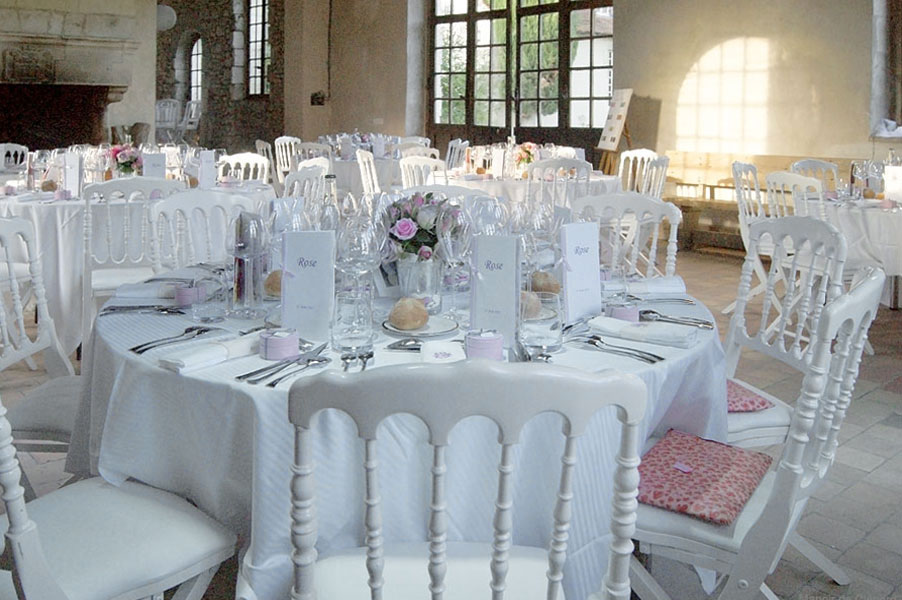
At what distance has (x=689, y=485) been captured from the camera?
6.65ft

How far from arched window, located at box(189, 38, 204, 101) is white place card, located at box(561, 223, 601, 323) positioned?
653 inches

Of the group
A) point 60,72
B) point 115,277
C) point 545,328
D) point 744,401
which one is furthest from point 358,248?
point 60,72

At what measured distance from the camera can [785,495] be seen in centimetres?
173

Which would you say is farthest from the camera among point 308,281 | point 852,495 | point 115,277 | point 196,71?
point 196,71

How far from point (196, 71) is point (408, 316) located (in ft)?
56.6

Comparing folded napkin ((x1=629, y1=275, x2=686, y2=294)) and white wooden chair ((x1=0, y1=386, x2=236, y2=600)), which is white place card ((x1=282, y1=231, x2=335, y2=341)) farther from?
folded napkin ((x1=629, y1=275, x2=686, y2=294))

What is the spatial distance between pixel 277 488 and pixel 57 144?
10.3 meters

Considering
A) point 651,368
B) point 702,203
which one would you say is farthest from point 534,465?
point 702,203

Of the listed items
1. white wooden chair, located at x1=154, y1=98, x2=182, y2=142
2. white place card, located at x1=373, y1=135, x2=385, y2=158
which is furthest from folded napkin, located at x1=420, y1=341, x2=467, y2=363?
white wooden chair, located at x1=154, y1=98, x2=182, y2=142

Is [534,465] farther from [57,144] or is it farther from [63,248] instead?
[57,144]

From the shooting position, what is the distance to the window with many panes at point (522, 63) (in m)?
10.8

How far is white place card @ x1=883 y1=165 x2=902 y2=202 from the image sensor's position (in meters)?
5.11

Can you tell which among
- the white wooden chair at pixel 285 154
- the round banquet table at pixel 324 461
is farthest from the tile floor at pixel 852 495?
the white wooden chair at pixel 285 154

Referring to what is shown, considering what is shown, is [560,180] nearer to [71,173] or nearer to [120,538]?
[71,173]
